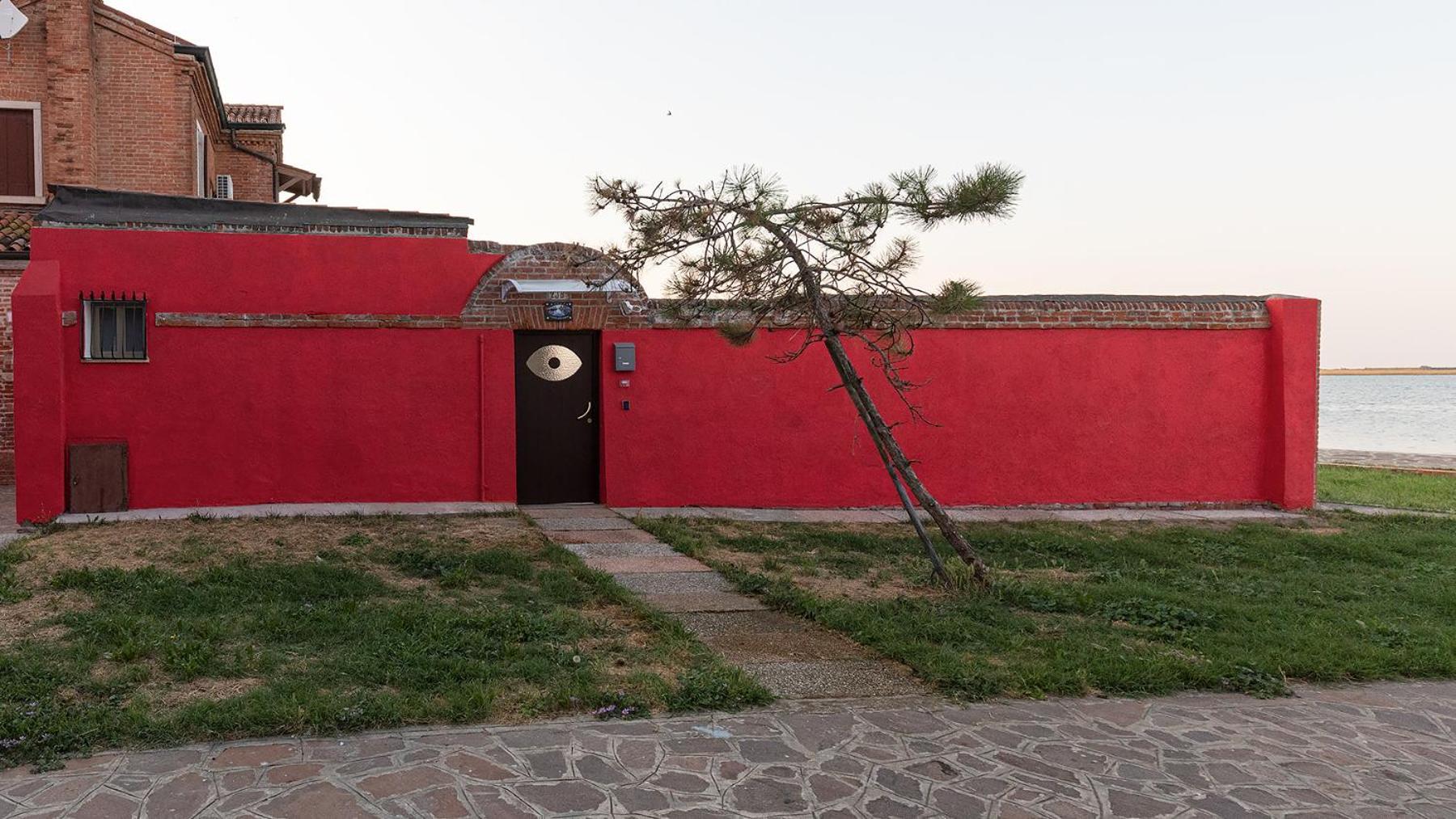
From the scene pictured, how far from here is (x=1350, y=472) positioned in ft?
61.2

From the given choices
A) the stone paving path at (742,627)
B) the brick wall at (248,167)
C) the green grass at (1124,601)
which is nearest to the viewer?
the stone paving path at (742,627)

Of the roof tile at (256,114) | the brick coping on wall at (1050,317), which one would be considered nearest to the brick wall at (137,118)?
the roof tile at (256,114)

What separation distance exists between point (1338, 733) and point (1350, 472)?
55.2 ft

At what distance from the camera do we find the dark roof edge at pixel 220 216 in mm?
9656

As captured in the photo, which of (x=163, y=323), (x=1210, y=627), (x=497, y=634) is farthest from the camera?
(x=163, y=323)

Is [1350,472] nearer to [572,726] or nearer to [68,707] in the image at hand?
[572,726]

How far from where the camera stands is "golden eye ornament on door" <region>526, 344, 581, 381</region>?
10.8 metres

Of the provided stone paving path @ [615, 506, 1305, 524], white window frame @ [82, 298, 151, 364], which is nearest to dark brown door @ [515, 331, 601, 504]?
stone paving path @ [615, 506, 1305, 524]

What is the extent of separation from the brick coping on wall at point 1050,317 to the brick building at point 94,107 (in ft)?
20.2

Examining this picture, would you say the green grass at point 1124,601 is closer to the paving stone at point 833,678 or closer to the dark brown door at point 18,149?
the paving stone at point 833,678

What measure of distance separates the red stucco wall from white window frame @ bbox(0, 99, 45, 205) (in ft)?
21.0

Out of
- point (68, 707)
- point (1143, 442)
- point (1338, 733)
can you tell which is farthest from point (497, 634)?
point (1143, 442)

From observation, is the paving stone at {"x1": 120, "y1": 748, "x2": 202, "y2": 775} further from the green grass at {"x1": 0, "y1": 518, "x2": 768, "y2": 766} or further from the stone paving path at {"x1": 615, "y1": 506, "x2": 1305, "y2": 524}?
the stone paving path at {"x1": 615, "y1": 506, "x2": 1305, "y2": 524}

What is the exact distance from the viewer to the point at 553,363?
10.8 meters
